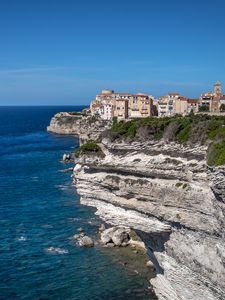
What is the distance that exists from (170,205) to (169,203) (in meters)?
0.11

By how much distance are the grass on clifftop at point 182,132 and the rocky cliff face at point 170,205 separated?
618mm

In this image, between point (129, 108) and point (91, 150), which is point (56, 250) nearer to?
point (91, 150)

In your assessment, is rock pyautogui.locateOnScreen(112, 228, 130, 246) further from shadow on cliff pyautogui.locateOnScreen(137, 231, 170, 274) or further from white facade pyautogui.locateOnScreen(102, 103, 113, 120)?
white facade pyautogui.locateOnScreen(102, 103, 113, 120)

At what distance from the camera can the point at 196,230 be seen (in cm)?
1955

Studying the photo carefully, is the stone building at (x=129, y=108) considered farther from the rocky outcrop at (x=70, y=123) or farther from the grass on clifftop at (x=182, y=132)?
the grass on clifftop at (x=182, y=132)

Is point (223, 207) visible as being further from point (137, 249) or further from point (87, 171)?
point (137, 249)

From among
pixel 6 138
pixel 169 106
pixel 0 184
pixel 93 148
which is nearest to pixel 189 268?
pixel 93 148

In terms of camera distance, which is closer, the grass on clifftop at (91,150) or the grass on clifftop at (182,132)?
the grass on clifftop at (182,132)

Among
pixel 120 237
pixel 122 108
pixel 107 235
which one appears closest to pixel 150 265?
pixel 120 237

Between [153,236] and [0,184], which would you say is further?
[0,184]

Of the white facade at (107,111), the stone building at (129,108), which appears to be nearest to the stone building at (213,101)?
the stone building at (129,108)

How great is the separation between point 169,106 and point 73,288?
5932 cm

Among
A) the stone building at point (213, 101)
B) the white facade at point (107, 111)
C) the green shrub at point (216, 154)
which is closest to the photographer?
the green shrub at point (216, 154)

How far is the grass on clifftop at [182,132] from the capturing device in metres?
20.8
